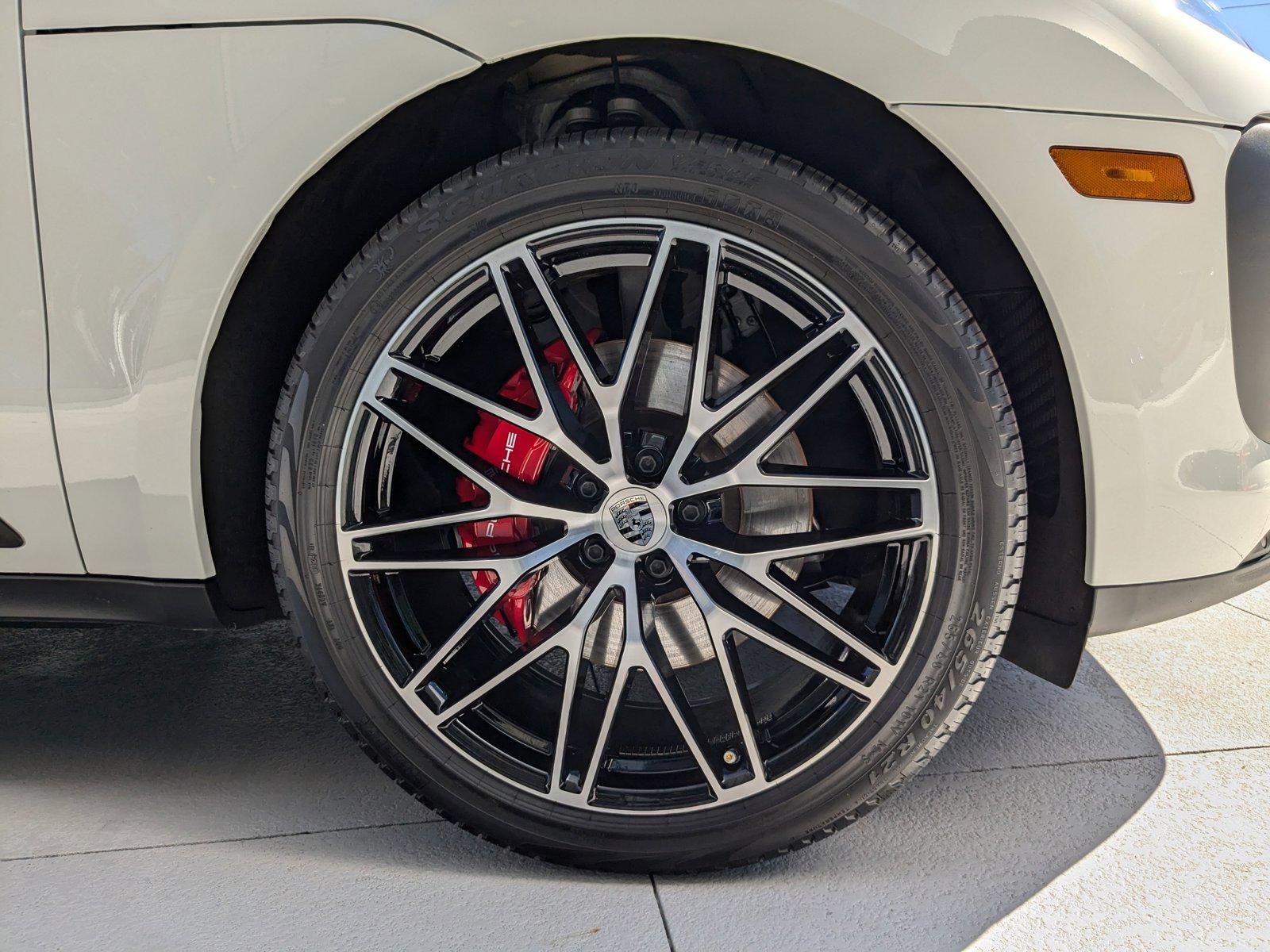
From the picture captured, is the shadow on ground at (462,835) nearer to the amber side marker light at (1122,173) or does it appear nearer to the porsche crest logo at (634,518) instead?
the porsche crest logo at (634,518)

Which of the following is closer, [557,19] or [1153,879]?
[557,19]

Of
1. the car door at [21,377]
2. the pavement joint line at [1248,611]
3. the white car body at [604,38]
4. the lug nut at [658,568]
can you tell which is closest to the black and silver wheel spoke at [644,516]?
the lug nut at [658,568]

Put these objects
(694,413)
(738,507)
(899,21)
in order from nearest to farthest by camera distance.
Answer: (899,21) → (694,413) → (738,507)

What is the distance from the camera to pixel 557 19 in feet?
3.45

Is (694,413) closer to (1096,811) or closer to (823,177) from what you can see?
(823,177)

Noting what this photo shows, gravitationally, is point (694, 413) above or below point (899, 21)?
below

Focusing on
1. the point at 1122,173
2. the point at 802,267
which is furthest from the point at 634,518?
the point at 1122,173

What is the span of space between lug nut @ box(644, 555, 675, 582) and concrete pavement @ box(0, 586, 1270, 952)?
397 mm

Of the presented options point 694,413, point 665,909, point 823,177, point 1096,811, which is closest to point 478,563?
point 694,413

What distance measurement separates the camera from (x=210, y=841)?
51.3 inches

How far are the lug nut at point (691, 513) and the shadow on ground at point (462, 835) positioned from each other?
0.47 meters

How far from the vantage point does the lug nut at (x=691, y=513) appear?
1169mm

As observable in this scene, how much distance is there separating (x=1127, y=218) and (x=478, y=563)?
849 millimetres

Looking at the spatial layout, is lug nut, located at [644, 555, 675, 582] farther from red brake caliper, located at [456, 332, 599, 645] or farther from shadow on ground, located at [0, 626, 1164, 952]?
shadow on ground, located at [0, 626, 1164, 952]
